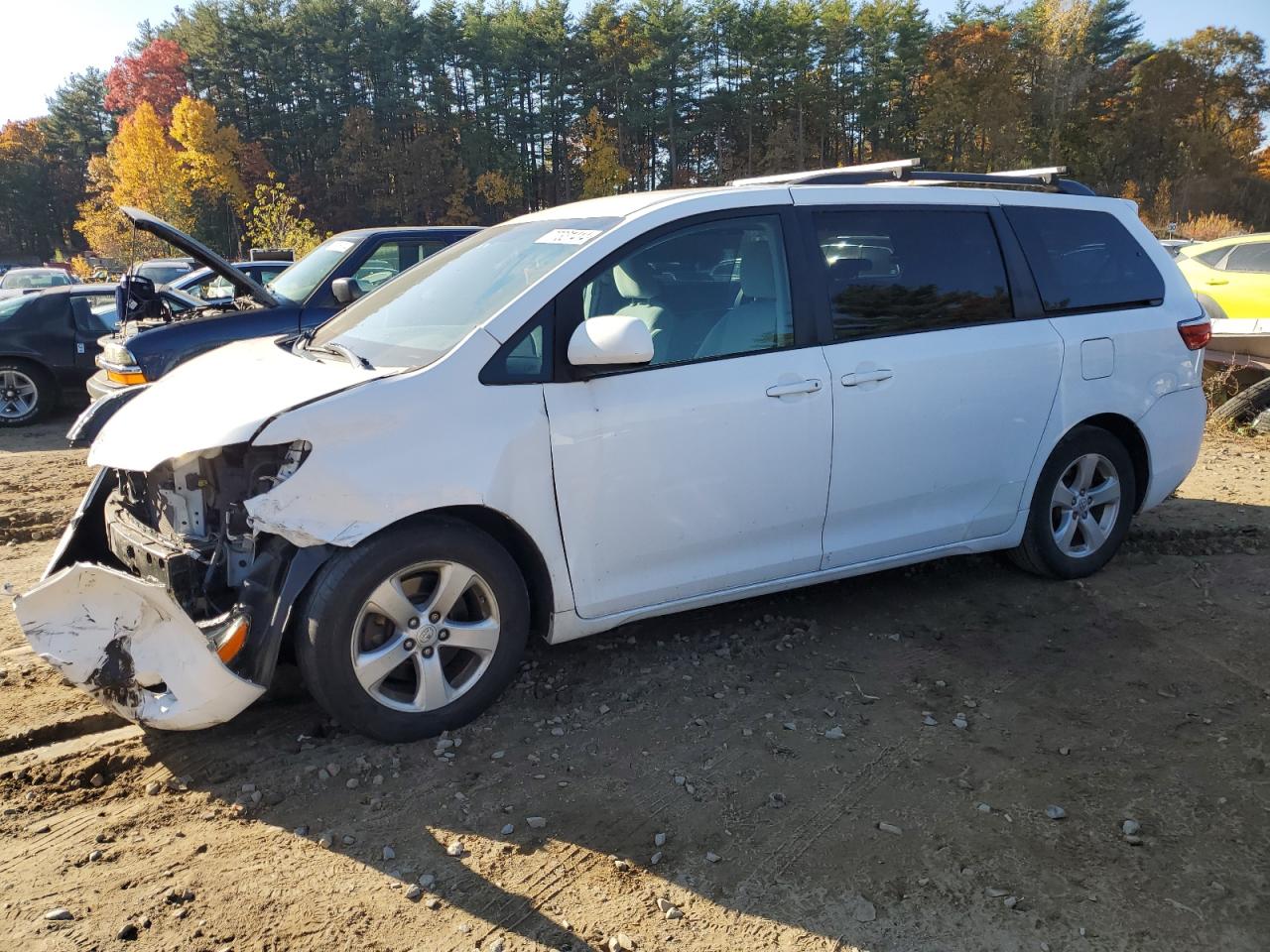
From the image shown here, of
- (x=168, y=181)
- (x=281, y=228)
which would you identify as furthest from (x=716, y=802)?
(x=168, y=181)

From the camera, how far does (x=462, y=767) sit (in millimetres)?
3385

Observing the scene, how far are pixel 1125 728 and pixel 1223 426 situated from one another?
250 inches

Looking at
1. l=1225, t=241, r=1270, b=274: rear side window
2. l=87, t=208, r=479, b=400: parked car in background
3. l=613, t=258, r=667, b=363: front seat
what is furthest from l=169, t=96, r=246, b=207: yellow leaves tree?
l=613, t=258, r=667, b=363: front seat

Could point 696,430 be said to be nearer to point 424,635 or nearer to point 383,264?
point 424,635

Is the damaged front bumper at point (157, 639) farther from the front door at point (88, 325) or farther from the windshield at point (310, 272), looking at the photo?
the front door at point (88, 325)

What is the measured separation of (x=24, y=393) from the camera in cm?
1100

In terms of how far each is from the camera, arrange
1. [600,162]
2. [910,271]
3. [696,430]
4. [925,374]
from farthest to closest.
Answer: [600,162] < [910,271] < [925,374] < [696,430]

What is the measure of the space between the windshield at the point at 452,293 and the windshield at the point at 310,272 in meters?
4.09

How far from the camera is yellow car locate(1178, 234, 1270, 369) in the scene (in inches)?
382

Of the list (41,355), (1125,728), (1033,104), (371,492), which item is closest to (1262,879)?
(1125,728)

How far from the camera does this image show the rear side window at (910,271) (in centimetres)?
425

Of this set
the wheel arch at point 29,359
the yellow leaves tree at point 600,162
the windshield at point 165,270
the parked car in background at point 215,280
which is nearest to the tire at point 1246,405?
the parked car in background at point 215,280

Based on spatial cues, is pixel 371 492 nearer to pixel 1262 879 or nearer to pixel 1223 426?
pixel 1262 879

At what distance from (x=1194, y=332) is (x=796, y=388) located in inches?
102
